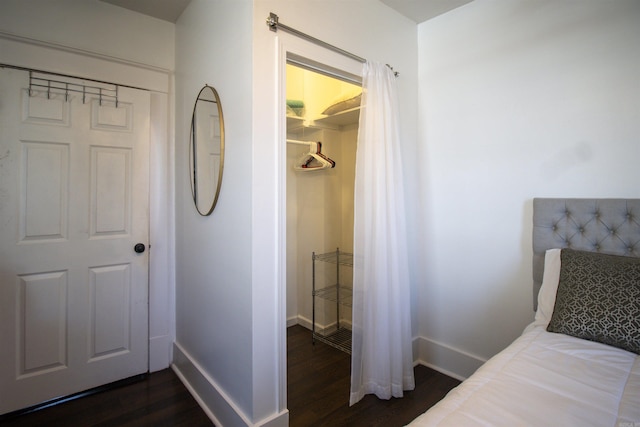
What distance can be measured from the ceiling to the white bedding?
2121 mm

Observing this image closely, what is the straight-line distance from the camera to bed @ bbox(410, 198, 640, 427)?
0.87 meters

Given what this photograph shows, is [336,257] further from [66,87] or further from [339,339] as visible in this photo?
[66,87]

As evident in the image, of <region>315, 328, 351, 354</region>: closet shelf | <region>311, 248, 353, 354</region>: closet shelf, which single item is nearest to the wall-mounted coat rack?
<region>311, 248, 353, 354</region>: closet shelf

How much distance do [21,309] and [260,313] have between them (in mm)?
1529

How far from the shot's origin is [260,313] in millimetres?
1497

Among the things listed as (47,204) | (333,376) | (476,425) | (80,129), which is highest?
(80,129)

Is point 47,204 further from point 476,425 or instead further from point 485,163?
point 485,163

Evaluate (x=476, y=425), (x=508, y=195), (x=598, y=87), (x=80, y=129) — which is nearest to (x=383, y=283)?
(x=508, y=195)

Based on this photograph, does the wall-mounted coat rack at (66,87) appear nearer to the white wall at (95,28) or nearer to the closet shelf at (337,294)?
the white wall at (95,28)

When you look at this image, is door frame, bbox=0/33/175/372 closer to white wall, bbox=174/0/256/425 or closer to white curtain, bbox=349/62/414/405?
white wall, bbox=174/0/256/425

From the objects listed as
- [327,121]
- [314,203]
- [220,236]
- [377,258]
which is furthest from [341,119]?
[220,236]

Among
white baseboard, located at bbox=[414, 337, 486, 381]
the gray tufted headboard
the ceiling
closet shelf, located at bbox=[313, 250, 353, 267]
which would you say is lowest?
white baseboard, located at bbox=[414, 337, 486, 381]

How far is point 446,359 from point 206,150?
218cm

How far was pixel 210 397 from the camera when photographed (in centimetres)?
181
